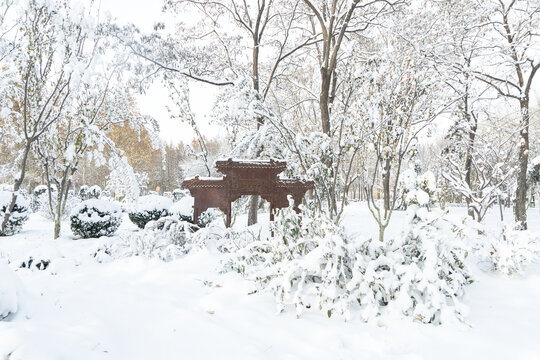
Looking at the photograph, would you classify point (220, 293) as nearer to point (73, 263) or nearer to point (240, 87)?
point (73, 263)

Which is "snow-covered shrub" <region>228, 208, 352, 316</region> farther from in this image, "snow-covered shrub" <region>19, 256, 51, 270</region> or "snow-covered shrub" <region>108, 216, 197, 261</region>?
"snow-covered shrub" <region>19, 256, 51, 270</region>

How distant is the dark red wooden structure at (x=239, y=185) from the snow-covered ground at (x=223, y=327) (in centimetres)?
219

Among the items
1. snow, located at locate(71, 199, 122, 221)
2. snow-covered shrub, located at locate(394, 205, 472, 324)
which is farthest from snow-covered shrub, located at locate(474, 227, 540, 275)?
snow, located at locate(71, 199, 122, 221)

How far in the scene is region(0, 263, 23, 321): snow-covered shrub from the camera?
6.40 feet

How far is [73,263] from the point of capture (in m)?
4.22

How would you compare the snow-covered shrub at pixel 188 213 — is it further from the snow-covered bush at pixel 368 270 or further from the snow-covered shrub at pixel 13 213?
the snow-covered bush at pixel 368 270

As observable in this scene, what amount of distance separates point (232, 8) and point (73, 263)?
8722mm

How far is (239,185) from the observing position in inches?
220

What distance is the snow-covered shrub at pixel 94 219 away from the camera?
8016 mm

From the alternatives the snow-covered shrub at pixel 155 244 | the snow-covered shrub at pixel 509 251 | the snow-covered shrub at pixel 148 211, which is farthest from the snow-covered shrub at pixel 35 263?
the snow-covered shrub at pixel 509 251

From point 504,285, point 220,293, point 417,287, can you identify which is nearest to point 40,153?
point 220,293

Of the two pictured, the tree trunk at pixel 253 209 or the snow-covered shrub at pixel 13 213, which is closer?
the snow-covered shrub at pixel 13 213

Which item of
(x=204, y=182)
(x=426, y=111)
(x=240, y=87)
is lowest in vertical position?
(x=204, y=182)

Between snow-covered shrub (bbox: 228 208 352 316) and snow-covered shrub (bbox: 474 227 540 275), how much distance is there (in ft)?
6.30
